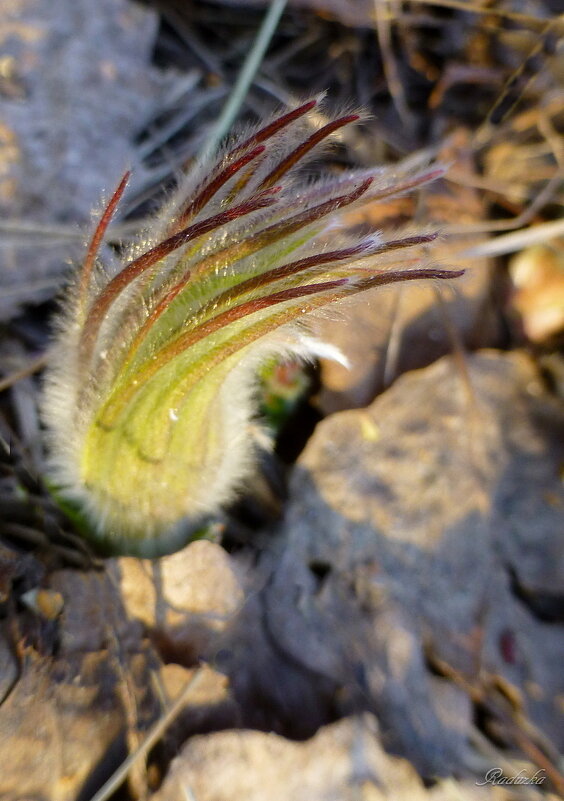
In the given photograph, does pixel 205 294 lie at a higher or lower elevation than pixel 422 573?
higher

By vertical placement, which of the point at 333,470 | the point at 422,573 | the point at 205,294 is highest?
the point at 205,294

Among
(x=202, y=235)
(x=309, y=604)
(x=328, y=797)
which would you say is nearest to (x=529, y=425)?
(x=309, y=604)

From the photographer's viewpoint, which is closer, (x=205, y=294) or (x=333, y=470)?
(x=205, y=294)

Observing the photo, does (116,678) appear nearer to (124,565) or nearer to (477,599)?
(124,565)

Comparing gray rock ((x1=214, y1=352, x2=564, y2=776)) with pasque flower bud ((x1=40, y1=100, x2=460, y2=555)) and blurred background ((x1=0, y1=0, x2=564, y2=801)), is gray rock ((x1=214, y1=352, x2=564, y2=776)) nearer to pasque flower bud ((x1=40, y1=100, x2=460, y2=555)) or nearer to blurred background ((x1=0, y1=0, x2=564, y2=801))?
blurred background ((x1=0, y1=0, x2=564, y2=801))

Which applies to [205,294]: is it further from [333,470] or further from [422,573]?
[422,573]

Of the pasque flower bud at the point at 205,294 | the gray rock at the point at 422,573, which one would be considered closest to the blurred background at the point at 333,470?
the gray rock at the point at 422,573

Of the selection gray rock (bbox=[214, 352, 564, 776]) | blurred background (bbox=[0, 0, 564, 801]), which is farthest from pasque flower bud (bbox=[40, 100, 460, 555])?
gray rock (bbox=[214, 352, 564, 776])

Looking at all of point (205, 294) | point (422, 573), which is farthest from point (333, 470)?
point (205, 294)

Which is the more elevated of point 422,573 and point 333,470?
point 333,470
